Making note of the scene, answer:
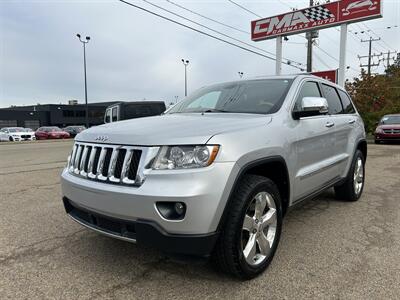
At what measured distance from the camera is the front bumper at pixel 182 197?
235cm

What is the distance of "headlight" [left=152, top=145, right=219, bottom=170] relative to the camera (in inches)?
96.7

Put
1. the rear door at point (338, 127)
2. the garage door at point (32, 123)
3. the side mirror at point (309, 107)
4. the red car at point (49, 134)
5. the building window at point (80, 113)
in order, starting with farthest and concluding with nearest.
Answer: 1. the building window at point (80, 113)
2. the garage door at point (32, 123)
3. the red car at point (49, 134)
4. the rear door at point (338, 127)
5. the side mirror at point (309, 107)

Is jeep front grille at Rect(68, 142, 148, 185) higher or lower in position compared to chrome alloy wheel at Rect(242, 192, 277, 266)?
higher

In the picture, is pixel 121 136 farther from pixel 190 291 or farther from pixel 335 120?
pixel 335 120

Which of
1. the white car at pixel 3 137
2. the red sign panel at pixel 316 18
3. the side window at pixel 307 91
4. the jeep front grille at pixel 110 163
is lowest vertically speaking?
the white car at pixel 3 137

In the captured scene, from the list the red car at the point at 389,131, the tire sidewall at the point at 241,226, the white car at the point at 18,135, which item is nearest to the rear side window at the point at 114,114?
the tire sidewall at the point at 241,226

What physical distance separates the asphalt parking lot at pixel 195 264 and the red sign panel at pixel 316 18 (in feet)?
46.6

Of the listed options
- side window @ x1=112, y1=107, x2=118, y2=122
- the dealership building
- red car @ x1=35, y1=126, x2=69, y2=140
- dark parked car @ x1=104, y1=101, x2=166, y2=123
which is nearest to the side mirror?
dark parked car @ x1=104, y1=101, x2=166, y2=123

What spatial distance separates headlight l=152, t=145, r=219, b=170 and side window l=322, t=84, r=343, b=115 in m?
2.58

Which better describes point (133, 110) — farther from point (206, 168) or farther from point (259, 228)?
point (206, 168)

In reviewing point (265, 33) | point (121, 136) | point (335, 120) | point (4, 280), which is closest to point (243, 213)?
point (121, 136)

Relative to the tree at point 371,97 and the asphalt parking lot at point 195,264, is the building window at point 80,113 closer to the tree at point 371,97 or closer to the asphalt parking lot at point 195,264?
the tree at point 371,97

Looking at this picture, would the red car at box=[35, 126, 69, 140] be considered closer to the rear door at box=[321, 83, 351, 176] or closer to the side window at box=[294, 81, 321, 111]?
the rear door at box=[321, 83, 351, 176]

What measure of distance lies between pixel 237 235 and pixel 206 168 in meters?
0.59
